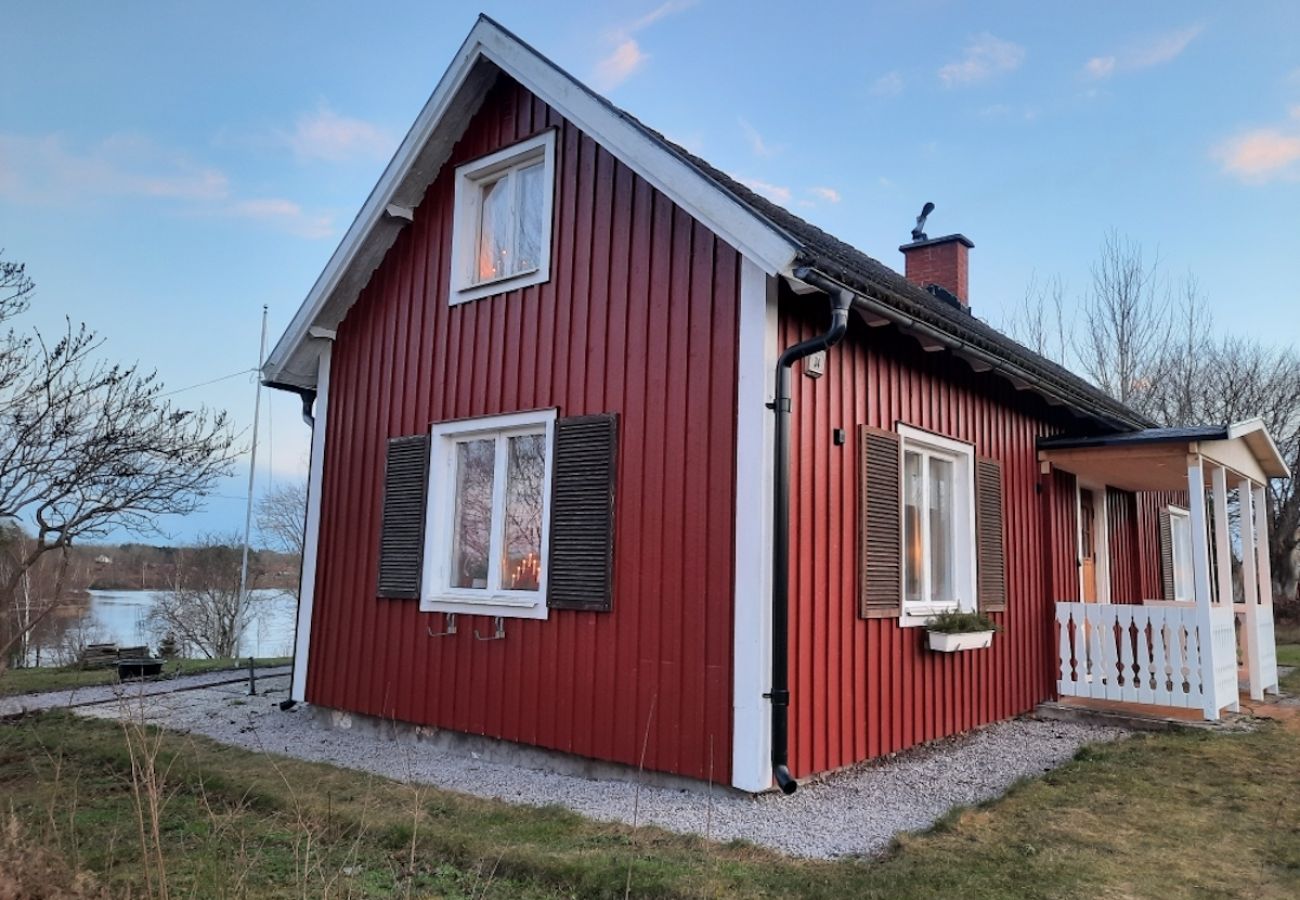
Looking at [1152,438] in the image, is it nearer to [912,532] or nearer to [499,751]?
[912,532]

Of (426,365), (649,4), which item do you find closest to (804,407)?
(426,365)

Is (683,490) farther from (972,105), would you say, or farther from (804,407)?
(972,105)

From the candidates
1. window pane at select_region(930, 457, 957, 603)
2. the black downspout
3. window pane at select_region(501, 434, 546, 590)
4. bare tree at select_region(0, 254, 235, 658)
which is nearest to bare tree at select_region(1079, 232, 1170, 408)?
window pane at select_region(930, 457, 957, 603)

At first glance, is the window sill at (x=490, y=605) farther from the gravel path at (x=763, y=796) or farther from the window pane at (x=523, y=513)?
the gravel path at (x=763, y=796)

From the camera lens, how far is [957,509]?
7.16m

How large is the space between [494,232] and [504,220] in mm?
142

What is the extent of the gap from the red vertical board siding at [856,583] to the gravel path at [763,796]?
0.27 m

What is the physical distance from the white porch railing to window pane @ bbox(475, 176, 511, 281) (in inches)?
246

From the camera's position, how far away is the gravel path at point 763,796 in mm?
4340

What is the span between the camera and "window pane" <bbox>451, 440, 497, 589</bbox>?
6.53m

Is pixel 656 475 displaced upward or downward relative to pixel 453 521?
upward

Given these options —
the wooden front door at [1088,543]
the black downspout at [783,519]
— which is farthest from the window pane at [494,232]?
the wooden front door at [1088,543]

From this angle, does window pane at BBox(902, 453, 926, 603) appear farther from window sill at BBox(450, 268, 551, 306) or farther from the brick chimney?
the brick chimney

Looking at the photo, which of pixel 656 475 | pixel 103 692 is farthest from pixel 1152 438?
pixel 103 692
